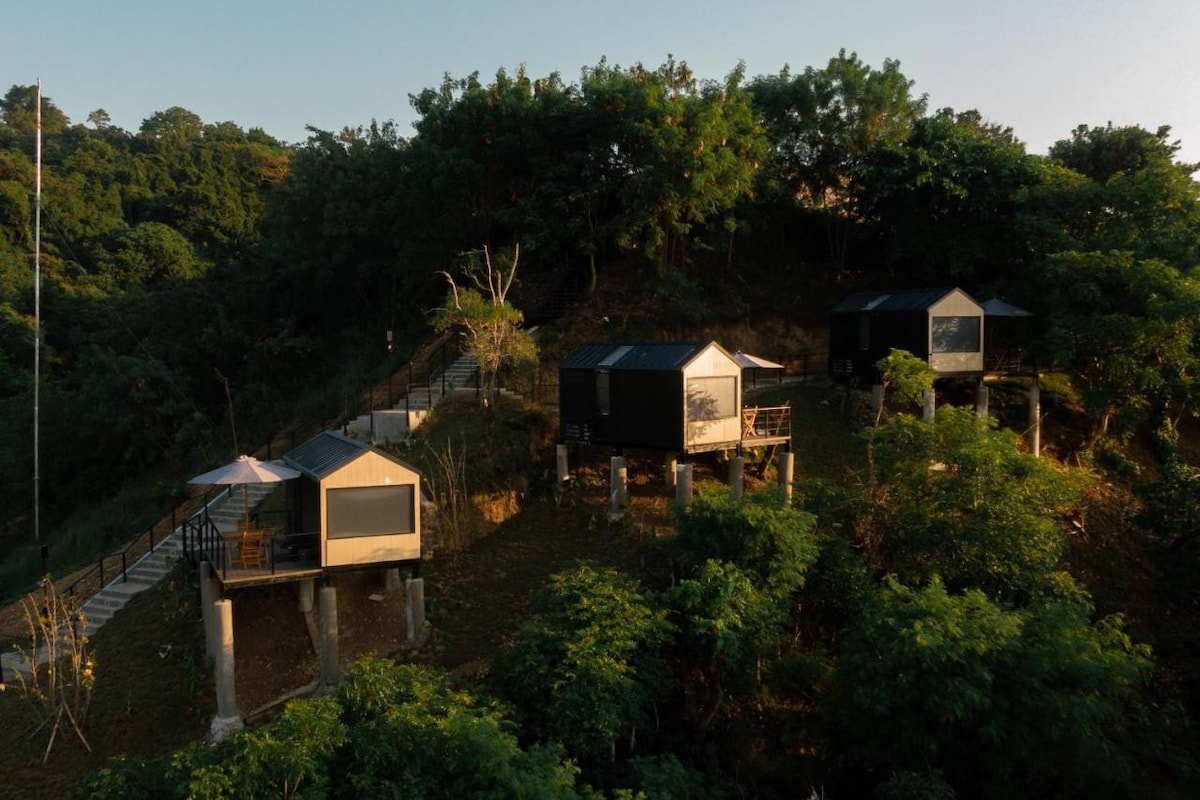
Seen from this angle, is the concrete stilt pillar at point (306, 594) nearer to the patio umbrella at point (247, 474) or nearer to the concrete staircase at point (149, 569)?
the patio umbrella at point (247, 474)

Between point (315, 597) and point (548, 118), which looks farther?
point (548, 118)

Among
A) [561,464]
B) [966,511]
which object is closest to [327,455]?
[561,464]

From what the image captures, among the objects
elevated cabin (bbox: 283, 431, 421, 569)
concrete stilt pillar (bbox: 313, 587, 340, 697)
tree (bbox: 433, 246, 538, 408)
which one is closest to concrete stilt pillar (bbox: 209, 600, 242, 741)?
concrete stilt pillar (bbox: 313, 587, 340, 697)

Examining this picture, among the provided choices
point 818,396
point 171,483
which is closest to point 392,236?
point 171,483

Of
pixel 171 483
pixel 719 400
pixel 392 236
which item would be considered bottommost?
pixel 171 483

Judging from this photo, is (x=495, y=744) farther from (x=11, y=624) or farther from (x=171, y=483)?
(x=171, y=483)

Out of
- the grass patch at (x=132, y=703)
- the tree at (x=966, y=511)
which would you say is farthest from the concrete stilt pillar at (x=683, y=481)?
the grass patch at (x=132, y=703)

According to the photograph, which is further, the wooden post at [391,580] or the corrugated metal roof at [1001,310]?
the corrugated metal roof at [1001,310]
